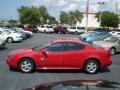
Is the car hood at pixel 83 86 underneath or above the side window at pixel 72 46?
above

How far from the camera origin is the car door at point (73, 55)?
1482 centimetres

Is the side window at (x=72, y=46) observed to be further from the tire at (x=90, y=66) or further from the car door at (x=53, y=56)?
the tire at (x=90, y=66)

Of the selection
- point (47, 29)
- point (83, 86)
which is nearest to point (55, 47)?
point (83, 86)

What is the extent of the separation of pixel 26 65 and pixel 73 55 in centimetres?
198

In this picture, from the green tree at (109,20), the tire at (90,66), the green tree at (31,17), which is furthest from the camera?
the green tree at (109,20)

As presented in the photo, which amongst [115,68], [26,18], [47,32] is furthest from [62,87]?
[26,18]

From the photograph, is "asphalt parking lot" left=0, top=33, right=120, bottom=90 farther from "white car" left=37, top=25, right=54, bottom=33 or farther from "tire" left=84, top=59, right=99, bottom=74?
"white car" left=37, top=25, right=54, bottom=33

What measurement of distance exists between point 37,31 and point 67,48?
64.1 metres

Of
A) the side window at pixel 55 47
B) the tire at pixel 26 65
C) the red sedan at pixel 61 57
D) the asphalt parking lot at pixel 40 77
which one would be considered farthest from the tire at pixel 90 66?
the tire at pixel 26 65

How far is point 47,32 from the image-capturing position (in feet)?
250

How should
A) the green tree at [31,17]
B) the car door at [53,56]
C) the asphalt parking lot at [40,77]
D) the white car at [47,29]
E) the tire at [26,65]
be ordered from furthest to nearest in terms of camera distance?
the green tree at [31,17]
the white car at [47,29]
the tire at [26,65]
the car door at [53,56]
the asphalt parking lot at [40,77]

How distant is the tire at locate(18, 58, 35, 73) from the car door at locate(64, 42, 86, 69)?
141 cm

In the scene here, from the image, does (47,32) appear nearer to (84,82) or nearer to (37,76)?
(37,76)

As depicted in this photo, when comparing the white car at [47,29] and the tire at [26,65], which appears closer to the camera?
the tire at [26,65]
